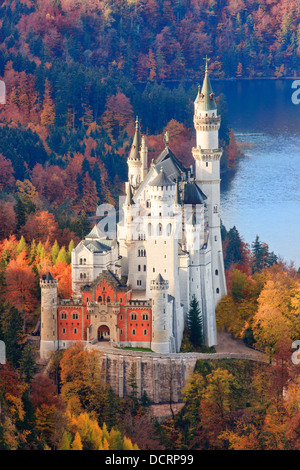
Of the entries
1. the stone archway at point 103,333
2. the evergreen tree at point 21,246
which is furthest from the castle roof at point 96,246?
the evergreen tree at point 21,246

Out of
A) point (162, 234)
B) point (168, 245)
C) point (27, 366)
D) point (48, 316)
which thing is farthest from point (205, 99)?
point (27, 366)

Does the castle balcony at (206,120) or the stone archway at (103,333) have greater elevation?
the castle balcony at (206,120)

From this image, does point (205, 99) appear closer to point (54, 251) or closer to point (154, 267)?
point (154, 267)

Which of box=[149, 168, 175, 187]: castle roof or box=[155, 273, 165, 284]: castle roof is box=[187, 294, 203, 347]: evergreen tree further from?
box=[149, 168, 175, 187]: castle roof

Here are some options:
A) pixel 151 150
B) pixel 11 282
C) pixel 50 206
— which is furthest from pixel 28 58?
pixel 11 282

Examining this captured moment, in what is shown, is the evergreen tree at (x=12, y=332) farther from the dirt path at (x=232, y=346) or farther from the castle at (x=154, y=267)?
the dirt path at (x=232, y=346)

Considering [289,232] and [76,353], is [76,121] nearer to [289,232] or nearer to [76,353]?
[289,232]
